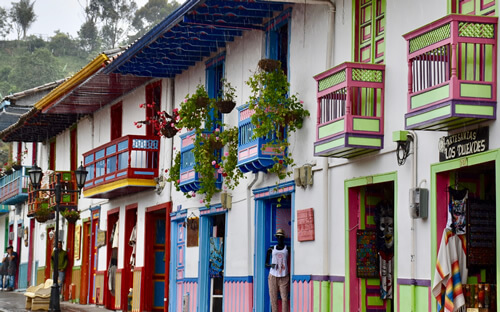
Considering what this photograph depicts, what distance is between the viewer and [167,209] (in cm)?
2228

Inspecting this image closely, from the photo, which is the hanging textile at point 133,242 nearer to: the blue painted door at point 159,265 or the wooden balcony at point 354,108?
the blue painted door at point 159,265

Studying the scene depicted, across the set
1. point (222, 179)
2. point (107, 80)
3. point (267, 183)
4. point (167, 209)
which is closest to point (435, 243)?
point (267, 183)

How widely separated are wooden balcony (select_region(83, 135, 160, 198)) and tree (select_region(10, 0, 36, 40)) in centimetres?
8680

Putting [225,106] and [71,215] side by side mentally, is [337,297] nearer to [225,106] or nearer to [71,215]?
[225,106]

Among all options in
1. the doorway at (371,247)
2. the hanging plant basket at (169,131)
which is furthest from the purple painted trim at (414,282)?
the hanging plant basket at (169,131)

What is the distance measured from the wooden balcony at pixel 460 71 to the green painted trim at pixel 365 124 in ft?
6.03

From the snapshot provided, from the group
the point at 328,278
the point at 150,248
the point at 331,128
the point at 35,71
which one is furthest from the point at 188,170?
the point at 35,71

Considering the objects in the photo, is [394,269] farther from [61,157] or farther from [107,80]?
[61,157]

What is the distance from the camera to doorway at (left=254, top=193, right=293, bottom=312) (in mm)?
17250

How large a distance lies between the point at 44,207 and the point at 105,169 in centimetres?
750

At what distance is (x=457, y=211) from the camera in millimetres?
12188

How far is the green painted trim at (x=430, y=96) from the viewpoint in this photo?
11141 millimetres

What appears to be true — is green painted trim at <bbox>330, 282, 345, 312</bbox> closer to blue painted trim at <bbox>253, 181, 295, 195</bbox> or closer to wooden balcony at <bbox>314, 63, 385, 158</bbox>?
wooden balcony at <bbox>314, 63, 385, 158</bbox>

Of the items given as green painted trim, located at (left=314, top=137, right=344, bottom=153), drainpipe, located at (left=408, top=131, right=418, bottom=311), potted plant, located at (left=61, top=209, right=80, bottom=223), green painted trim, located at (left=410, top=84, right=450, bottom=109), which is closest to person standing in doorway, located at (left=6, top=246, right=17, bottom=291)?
potted plant, located at (left=61, top=209, right=80, bottom=223)
